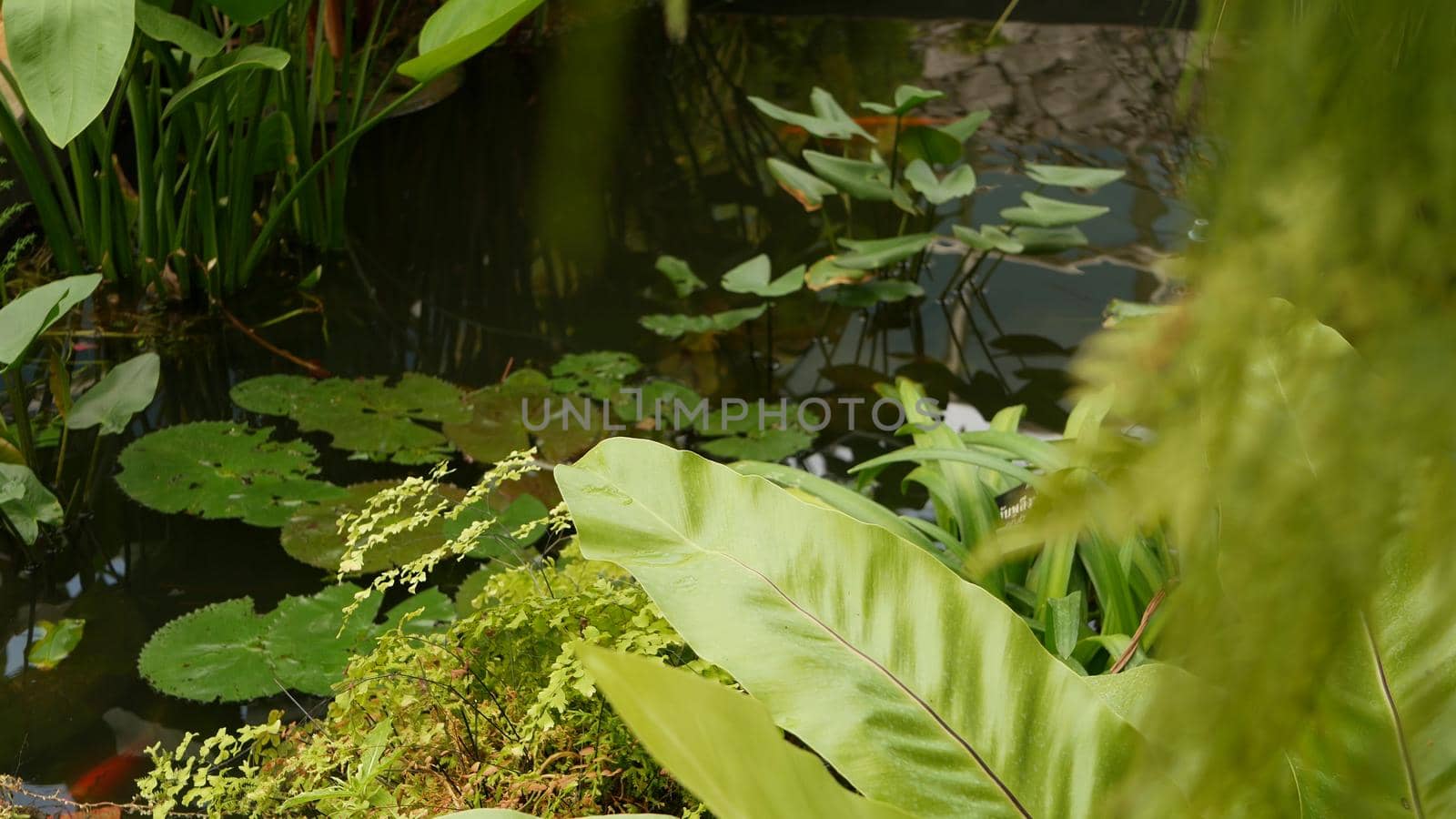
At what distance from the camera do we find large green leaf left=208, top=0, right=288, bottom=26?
4.94 ft

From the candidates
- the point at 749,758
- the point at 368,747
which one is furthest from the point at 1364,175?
the point at 368,747

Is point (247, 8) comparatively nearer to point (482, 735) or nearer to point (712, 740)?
point (482, 735)

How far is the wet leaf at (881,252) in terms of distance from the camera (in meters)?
1.97

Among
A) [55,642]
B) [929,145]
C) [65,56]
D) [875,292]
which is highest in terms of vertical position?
[65,56]

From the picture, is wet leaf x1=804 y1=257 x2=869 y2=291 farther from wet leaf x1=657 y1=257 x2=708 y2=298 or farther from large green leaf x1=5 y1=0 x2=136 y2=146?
large green leaf x1=5 y1=0 x2=136 y2=146

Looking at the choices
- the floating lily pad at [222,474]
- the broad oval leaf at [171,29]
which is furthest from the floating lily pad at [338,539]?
the broad oval leaf at [171,29]

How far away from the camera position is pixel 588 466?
676 millimetres

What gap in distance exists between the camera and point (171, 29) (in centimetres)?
146

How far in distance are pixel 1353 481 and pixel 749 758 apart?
241 mm

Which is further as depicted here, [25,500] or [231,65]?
[231,65]

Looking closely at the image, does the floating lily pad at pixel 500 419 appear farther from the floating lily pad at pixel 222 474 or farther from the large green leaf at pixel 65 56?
the large green leaf at pixel 65 56

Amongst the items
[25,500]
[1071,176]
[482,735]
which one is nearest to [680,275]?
[1071,176]

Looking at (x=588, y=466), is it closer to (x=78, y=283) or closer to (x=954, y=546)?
(x=954, y=546)

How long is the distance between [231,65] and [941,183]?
3.91 ft
